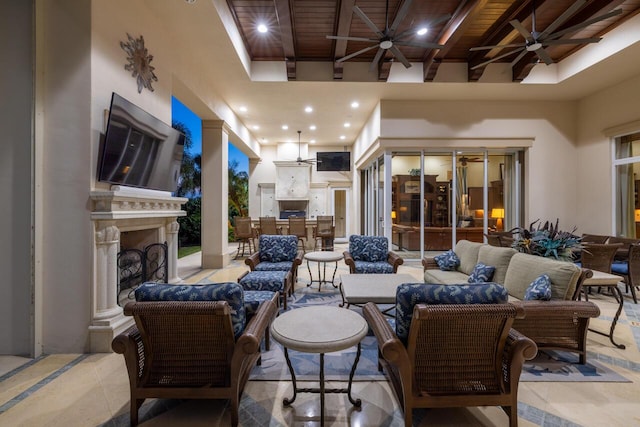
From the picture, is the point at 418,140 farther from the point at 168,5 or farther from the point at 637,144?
the point at 168,5

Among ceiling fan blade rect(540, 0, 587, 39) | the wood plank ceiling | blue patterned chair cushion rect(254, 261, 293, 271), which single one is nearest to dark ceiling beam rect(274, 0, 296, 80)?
the wood plank ceiling

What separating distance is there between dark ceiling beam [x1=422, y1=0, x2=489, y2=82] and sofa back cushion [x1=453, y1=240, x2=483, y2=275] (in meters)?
2.92

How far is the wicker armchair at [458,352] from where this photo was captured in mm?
1527

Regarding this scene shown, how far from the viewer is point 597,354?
258 cm

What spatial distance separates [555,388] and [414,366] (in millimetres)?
1356

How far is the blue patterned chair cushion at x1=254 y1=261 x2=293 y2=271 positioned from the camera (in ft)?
13.0

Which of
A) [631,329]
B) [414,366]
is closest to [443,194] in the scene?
[631,329]

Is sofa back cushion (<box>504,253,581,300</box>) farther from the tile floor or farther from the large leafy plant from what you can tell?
the tile floor

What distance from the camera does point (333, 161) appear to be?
33.4 feet

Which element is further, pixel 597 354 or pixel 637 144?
pixel 637 144

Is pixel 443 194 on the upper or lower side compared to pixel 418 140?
lower

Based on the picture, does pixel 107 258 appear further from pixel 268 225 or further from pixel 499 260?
pixel 268 225

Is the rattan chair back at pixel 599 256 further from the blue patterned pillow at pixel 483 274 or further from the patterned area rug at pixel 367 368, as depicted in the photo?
the patterned area rug at pixel 367 368

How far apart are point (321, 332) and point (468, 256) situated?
9.30 feet
